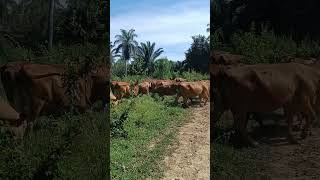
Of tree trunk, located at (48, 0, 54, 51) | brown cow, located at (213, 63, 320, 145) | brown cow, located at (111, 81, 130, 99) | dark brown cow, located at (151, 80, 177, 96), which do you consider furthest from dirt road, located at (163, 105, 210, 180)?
tree trunk, located at (48, 0, 54, 51)

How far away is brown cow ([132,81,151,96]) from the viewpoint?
5980 millimetres

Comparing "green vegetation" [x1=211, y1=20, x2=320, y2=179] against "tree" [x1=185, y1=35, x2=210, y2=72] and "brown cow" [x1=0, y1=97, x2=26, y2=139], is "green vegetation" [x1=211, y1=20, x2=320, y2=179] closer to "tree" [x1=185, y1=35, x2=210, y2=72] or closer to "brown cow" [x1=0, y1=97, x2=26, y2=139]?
"tree" [x1=185, y1=35, x2=210, y2=72]

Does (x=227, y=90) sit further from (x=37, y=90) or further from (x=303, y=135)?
(x=37, y=90)

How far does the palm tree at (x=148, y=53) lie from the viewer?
564cm

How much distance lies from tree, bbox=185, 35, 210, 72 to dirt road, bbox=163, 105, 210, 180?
1.71 feet

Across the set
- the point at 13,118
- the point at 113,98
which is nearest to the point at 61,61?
the point at 13,118

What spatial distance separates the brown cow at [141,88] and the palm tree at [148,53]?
0.27m

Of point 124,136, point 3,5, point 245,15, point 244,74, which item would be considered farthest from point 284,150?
point 3,5

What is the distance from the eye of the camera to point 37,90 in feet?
16.8

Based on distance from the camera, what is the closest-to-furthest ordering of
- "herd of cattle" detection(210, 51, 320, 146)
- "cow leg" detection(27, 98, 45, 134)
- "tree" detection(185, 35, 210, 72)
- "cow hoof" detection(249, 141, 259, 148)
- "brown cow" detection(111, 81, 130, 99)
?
"herd of cattle" detection(210, 51, 320, 146), "cow hoof" detection(249, 141, 259, 148), "cow leg" detection(27, 98, 45, 134), "tree" detection(185, 35, 210, 72), "brown cow" detection(111, 81, 130, 99)

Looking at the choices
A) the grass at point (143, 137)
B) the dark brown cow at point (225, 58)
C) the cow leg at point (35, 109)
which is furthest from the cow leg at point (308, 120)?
the cow leg at point (35, 109)

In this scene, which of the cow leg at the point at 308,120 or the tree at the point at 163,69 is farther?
the tree at the point at 163,69

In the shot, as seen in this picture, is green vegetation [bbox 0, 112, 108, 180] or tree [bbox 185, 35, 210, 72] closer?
green vegetation [bbox 0, 112, 108, 180]

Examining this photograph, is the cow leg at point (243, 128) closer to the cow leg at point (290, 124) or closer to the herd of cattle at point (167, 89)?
the cow leg at point (290, 124)
